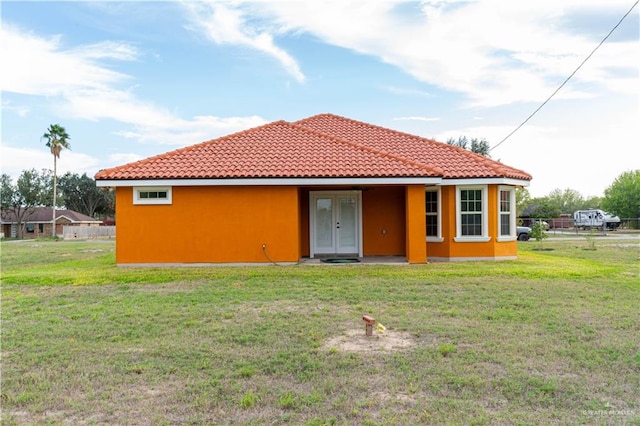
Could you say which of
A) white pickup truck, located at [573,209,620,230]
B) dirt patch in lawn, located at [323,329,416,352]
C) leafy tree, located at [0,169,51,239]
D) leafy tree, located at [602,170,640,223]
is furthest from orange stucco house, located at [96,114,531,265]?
leafy tree, located at [0,169,51,239]

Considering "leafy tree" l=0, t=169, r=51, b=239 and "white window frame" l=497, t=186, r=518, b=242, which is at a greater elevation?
"leafy tree" l=0, t=169, r=51, b=239

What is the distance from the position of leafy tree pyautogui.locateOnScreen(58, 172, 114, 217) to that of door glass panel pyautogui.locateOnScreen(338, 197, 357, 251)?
6124 centimetres

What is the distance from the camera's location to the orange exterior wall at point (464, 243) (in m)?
14.8

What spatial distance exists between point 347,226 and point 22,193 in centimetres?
5598

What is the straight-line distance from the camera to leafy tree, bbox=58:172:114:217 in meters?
68.7

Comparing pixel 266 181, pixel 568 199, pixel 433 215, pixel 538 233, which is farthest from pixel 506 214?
pixel 568 199

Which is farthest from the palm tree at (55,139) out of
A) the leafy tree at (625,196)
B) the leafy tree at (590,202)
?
the leafy tree at (590,202)

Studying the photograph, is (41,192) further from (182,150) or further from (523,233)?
(523,233)

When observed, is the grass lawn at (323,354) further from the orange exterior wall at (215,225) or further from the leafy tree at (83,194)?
the leafy tree at (83,194)

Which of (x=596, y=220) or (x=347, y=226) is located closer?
(x=347, y=226)

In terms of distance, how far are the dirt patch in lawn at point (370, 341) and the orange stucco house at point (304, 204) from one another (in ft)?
25.0

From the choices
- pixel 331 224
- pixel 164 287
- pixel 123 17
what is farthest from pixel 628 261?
pixel 123 17

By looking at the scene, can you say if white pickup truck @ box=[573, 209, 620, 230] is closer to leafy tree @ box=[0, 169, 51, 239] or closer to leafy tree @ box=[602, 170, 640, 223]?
leafy tree @ box=[602, 170, 640, 223]

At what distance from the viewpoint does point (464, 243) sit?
48.9 ft
